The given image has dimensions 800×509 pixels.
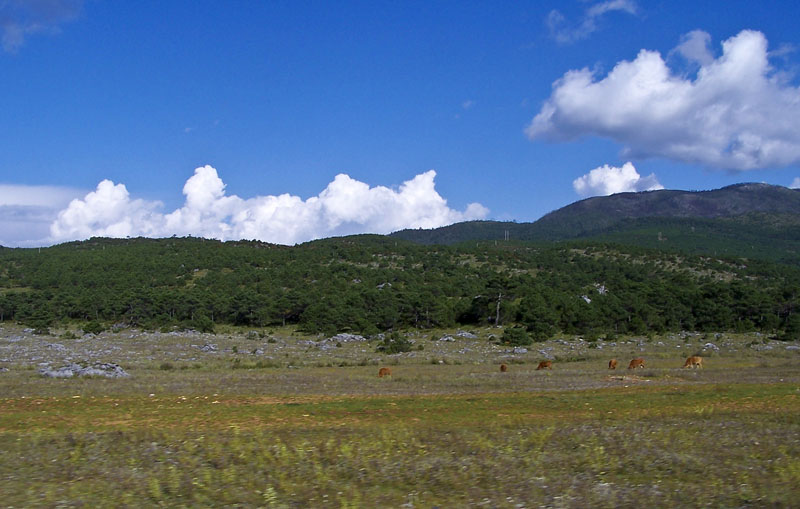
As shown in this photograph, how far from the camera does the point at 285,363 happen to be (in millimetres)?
37781

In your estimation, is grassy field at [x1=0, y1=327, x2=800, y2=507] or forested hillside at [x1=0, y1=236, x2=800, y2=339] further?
forested hillside at [x1=0, y1=236, x2=800, y2=339]

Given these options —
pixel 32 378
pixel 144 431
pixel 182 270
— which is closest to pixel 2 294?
pixel 182 270

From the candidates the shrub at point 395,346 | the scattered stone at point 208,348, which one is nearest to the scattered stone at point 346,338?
the shrub at point 395,346

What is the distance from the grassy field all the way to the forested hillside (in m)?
33.2

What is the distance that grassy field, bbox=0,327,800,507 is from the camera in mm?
8953

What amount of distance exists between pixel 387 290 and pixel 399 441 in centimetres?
5956

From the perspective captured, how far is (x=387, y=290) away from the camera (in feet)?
236

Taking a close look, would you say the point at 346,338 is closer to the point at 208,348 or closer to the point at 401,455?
the point at 208,348

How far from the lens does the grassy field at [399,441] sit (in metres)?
8.95

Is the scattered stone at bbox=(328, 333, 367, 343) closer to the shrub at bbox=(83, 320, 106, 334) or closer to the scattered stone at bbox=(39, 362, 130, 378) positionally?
the shrub at bbox=(83, 320, 106, 334)

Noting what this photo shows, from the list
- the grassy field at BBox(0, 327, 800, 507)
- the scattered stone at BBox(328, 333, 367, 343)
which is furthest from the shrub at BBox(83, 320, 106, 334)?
the grassy field at BBox(0, 327, 800, 507)

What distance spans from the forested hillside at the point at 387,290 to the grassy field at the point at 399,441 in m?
33.2

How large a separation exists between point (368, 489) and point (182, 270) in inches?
3672

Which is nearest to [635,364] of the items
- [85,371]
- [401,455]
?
[401,455]
